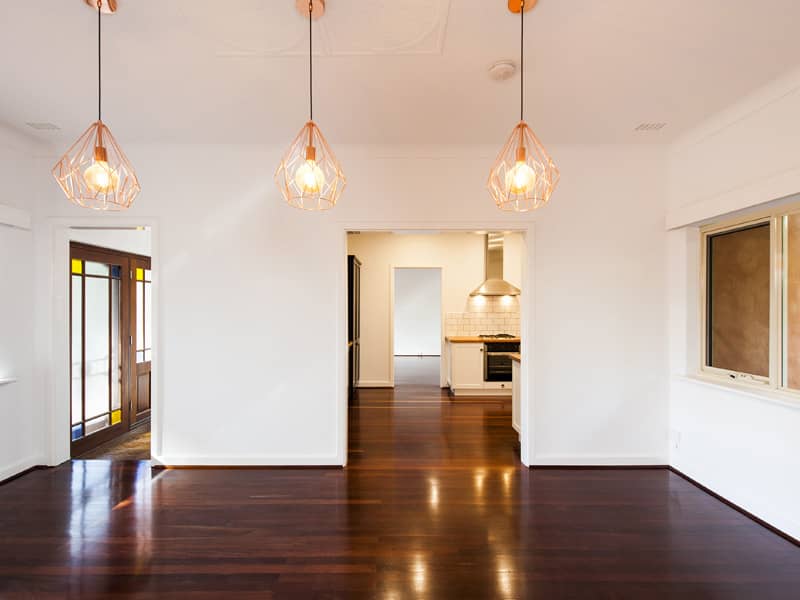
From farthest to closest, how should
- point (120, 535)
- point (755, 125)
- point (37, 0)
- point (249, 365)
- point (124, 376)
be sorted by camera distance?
point (124, 376)
point (249, 365)
point (755, 125)
point (120, 535)
point (37, 0)

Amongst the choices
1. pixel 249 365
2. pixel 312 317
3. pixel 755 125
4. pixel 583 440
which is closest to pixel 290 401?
pixel 249 365

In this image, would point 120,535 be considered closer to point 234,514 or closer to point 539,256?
point 234,514

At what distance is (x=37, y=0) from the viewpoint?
80.4 inches

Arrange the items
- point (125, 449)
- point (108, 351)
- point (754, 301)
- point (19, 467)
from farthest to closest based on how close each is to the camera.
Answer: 1. point (108, 351)
2. point (125, 449)
3. point (19, 467)
4. point (754, 301)

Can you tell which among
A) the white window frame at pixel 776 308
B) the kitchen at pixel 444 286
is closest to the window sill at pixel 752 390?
the white window frame at pixel 776 308

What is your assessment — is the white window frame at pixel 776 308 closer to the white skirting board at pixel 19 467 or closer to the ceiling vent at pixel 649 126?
the ceiling vent at pixel 649 126

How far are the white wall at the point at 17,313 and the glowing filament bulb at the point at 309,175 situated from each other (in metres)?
3.05

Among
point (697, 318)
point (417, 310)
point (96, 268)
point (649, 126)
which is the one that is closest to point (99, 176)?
point (96, 268)

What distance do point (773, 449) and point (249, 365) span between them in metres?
3.98

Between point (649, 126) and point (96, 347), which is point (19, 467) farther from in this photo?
point (649, 126)

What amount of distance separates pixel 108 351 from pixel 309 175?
3.87m

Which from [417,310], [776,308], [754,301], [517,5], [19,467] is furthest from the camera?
[417,310]

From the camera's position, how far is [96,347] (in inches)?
175

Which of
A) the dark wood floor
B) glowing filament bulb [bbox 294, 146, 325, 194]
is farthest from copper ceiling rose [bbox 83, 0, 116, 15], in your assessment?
the dark wood floor
